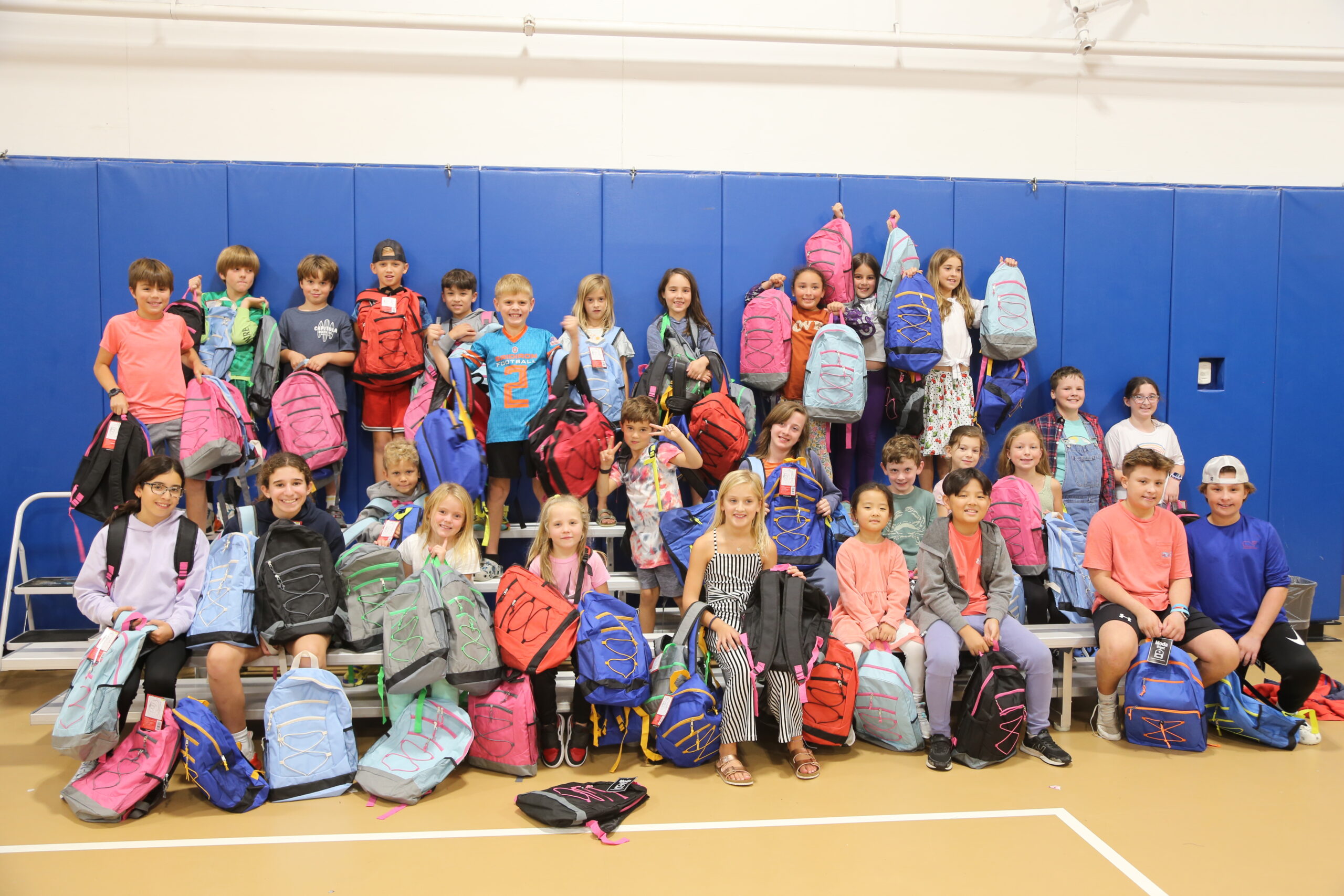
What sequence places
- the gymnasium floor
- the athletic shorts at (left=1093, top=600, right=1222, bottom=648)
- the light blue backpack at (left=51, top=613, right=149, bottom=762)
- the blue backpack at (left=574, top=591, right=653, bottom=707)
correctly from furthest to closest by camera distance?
the athletic shorts at (left=1093, top=600, right=1222, bottom=648) → the blue backpack at (left=574, top=591, right=653, bottom=707) → the light blue backpack at (left=51, top=613, right=149, bottom=762) → the gymnasium floor

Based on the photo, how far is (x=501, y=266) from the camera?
5.25 meters

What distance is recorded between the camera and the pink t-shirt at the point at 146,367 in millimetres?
4520

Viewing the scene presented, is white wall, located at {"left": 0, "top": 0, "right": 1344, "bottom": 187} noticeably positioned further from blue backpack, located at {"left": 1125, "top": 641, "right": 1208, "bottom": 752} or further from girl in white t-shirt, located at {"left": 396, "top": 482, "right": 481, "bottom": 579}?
blue backpack, located at {"left": 1125, "top": 641, "right": 1208, "bottom": 752}

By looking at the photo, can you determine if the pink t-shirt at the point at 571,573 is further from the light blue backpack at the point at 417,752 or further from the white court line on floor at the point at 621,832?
the white court line on floor at the point at 621,832

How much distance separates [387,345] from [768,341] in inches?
86.7

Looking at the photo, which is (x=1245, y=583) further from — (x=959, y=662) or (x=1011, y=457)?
(x=959, y=662)

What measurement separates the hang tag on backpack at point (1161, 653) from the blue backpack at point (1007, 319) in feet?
6.82

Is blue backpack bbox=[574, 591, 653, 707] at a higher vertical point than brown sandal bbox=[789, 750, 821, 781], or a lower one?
higher

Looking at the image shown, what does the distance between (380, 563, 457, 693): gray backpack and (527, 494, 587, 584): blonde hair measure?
459 millimetres

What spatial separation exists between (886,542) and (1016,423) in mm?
2272

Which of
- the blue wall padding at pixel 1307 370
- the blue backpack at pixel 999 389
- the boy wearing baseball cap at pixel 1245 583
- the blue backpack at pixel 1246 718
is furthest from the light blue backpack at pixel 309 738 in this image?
the blue wall padding at pixel 1307 370

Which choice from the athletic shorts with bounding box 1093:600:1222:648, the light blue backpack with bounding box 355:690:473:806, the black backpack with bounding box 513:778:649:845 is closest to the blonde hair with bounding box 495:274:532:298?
the light blue backpack with bounding box 355:690:473:806

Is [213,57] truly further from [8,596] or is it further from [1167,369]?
[1167,369]

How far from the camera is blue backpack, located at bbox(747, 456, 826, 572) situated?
4277mm
